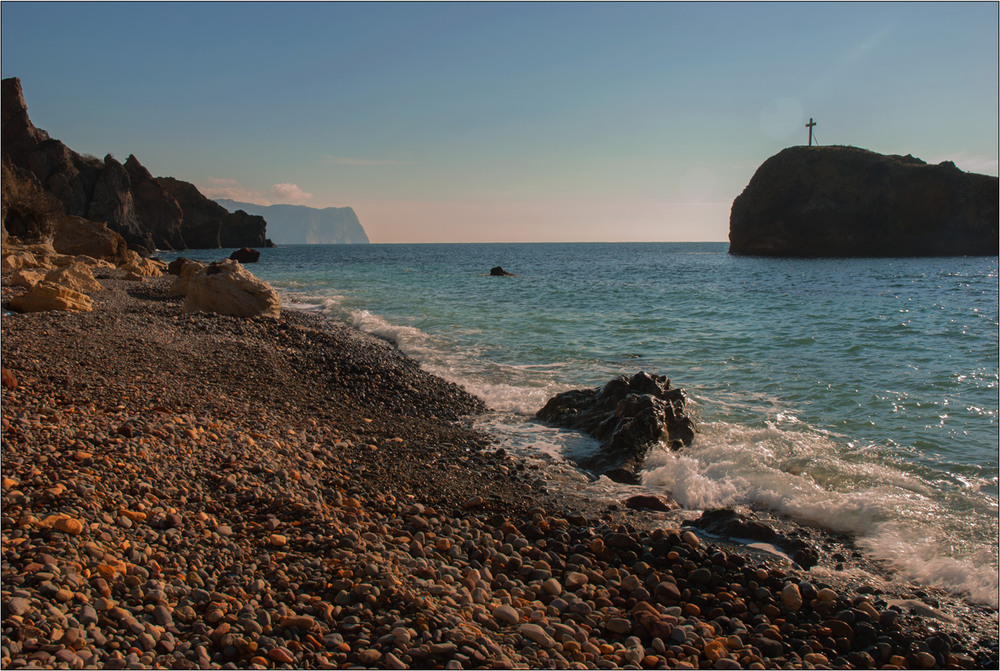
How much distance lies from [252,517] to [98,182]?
283ft

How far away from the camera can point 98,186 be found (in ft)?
240

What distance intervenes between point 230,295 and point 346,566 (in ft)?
43.4

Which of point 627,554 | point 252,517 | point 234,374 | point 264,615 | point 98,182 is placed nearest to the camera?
point 264,615

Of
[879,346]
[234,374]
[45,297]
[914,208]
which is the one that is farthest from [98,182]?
[914,208]

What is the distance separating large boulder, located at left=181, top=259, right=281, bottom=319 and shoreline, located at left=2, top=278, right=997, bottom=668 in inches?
319

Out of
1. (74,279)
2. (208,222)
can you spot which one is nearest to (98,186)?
(208,222)

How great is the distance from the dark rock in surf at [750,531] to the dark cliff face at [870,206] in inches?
3025

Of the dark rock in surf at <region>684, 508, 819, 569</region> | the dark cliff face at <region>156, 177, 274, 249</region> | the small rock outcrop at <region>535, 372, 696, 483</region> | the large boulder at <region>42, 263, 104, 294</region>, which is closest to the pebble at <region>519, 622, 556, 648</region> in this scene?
the dark rock in surf at <region>684, 508, 819, 569</region>

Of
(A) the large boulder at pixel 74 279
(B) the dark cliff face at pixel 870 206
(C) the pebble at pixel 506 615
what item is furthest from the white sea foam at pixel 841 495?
(B) the dark cliff face at pixel 870 206

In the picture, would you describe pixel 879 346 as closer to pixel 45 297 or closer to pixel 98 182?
pixel 45 297

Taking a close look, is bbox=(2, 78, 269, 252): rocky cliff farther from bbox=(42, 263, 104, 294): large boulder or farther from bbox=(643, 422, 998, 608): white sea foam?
bbox=(643, 422, 998, 608): white sea foam

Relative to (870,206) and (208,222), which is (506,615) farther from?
(208,222)

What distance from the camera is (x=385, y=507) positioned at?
5.61m

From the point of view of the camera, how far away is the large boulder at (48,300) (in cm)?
1205
